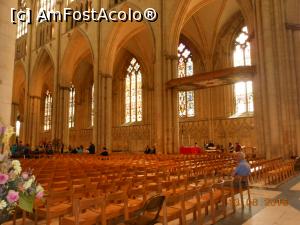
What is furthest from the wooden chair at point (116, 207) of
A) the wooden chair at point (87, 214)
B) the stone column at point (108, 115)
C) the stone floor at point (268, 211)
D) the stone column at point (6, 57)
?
the stone column at point (108, 115)

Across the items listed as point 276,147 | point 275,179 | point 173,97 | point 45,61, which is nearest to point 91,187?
point 275,179

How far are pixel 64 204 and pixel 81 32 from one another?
24352mm

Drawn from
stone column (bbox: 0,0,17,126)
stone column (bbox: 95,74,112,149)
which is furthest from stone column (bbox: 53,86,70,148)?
stone column (bbox: 0,0,17,126)

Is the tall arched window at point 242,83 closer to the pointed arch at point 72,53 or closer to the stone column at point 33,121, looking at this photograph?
the pointed arch at point 72,53

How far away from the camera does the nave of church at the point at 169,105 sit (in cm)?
538

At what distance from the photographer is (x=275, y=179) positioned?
9.33 meters

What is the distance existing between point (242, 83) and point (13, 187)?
24.6 m

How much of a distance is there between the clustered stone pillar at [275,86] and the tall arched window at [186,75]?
12.4m

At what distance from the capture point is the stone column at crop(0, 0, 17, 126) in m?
5.00

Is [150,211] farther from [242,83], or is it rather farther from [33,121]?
[33,121]

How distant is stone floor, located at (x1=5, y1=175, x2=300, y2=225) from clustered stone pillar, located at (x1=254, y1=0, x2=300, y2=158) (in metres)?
7.01

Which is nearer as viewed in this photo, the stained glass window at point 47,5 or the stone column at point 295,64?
the stone column at point 295,64

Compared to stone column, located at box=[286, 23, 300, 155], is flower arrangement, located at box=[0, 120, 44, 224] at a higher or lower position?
lower

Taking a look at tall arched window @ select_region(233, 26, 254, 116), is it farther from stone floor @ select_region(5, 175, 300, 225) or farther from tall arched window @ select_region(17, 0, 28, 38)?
tall arched window @ select_region(17, 0, 28, 38)
